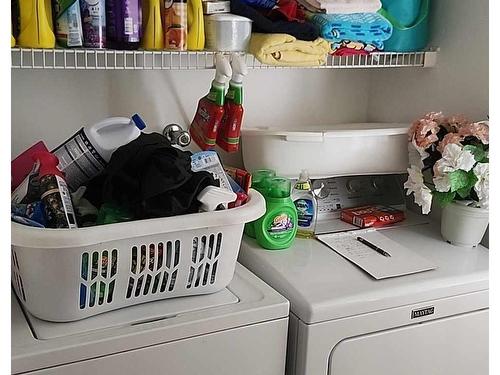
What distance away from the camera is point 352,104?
2.16m

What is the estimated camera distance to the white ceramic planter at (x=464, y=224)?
5.70 feet

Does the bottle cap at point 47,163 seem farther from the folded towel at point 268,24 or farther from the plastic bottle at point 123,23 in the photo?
the folded towel at point 268,24

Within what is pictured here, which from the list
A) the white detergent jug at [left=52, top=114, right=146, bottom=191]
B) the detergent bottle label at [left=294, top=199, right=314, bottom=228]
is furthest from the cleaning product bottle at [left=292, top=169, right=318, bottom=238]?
the white detergent jug at [left=52, top=114, right=146, bottom=191]

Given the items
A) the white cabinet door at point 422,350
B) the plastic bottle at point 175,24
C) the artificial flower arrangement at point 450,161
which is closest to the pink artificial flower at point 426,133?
the artificial flower arrangement at point 450,161

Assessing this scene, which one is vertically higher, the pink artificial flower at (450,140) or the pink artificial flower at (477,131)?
the pink artificial flower at (477,131)

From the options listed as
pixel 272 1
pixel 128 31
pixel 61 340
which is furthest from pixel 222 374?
pixel 272 1

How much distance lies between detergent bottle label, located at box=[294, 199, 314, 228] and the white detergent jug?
0.57 metres

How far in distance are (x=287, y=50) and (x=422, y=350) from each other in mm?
859

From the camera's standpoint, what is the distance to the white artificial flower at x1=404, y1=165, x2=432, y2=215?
5.69 feet

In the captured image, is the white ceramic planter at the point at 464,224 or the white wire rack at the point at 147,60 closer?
the white wire rack at the point at 147,60

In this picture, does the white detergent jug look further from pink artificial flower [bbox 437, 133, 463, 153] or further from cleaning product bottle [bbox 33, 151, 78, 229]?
pink artificial flower [bbox 437, 133, 463, 153]

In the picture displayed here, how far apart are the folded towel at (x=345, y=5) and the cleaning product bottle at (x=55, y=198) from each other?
0.85 m
